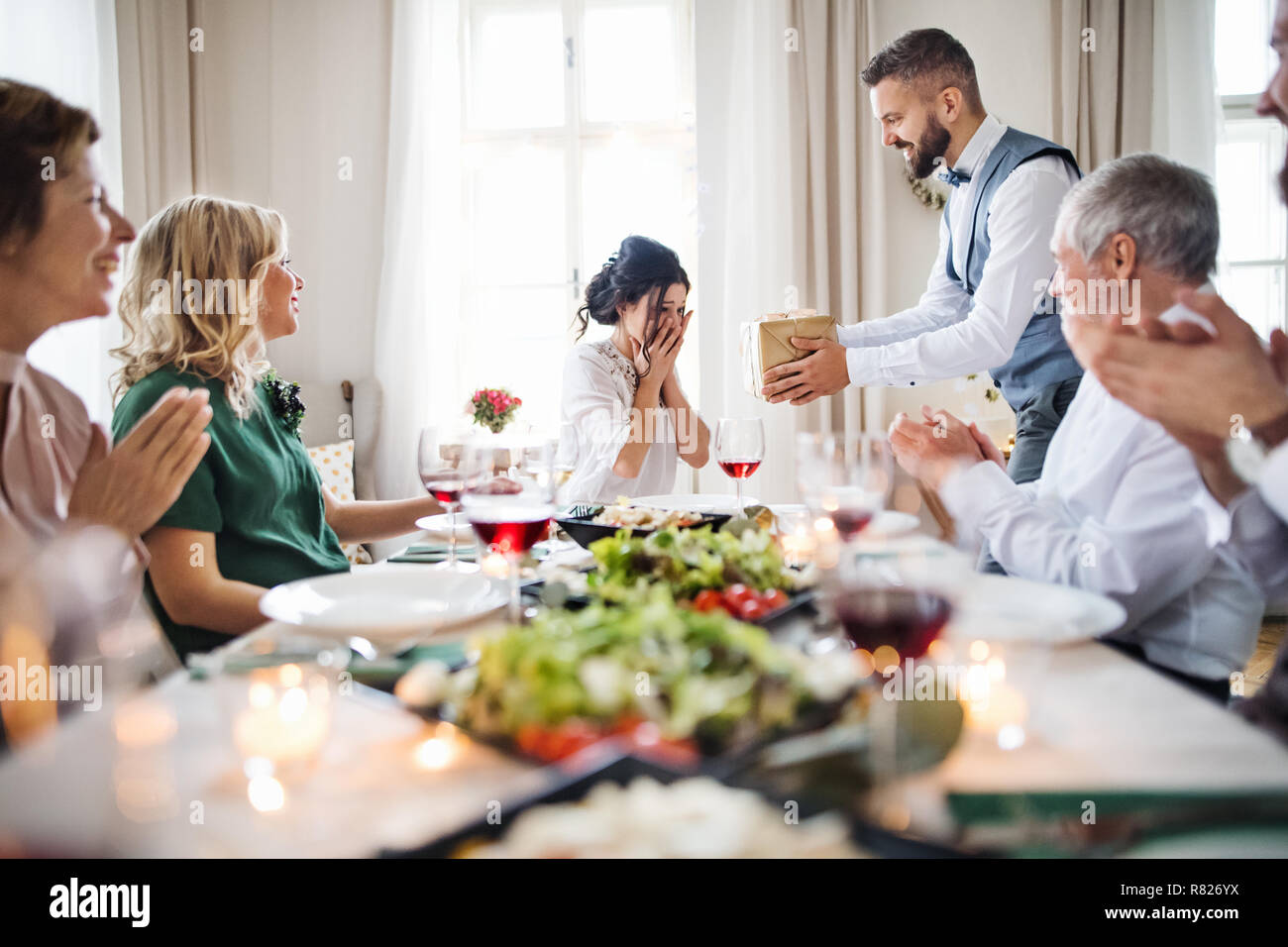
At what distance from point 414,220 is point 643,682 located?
3410 mm

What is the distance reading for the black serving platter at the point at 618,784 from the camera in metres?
0.41

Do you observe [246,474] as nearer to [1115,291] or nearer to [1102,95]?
[1115,291]

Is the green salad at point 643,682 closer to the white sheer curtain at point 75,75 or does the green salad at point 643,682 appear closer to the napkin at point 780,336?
the white sheer curtain at point 75,75

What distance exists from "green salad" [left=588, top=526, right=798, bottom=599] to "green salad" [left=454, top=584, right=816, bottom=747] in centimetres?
24

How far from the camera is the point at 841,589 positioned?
603mm

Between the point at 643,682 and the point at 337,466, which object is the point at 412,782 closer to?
the point at 643,682

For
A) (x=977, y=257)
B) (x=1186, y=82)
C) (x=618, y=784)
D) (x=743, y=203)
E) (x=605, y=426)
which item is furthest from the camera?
(x=743, y=203)

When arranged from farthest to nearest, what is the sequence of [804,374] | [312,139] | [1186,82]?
[312,139] < [1186,82] < [804,374]

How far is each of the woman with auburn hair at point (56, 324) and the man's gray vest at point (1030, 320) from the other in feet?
5.22

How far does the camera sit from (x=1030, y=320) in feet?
5.93

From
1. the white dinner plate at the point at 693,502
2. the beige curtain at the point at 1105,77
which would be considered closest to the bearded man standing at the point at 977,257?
the white dinner plate at the point at 693,502

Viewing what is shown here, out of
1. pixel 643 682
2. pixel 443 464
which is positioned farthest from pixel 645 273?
pixel 643 682
